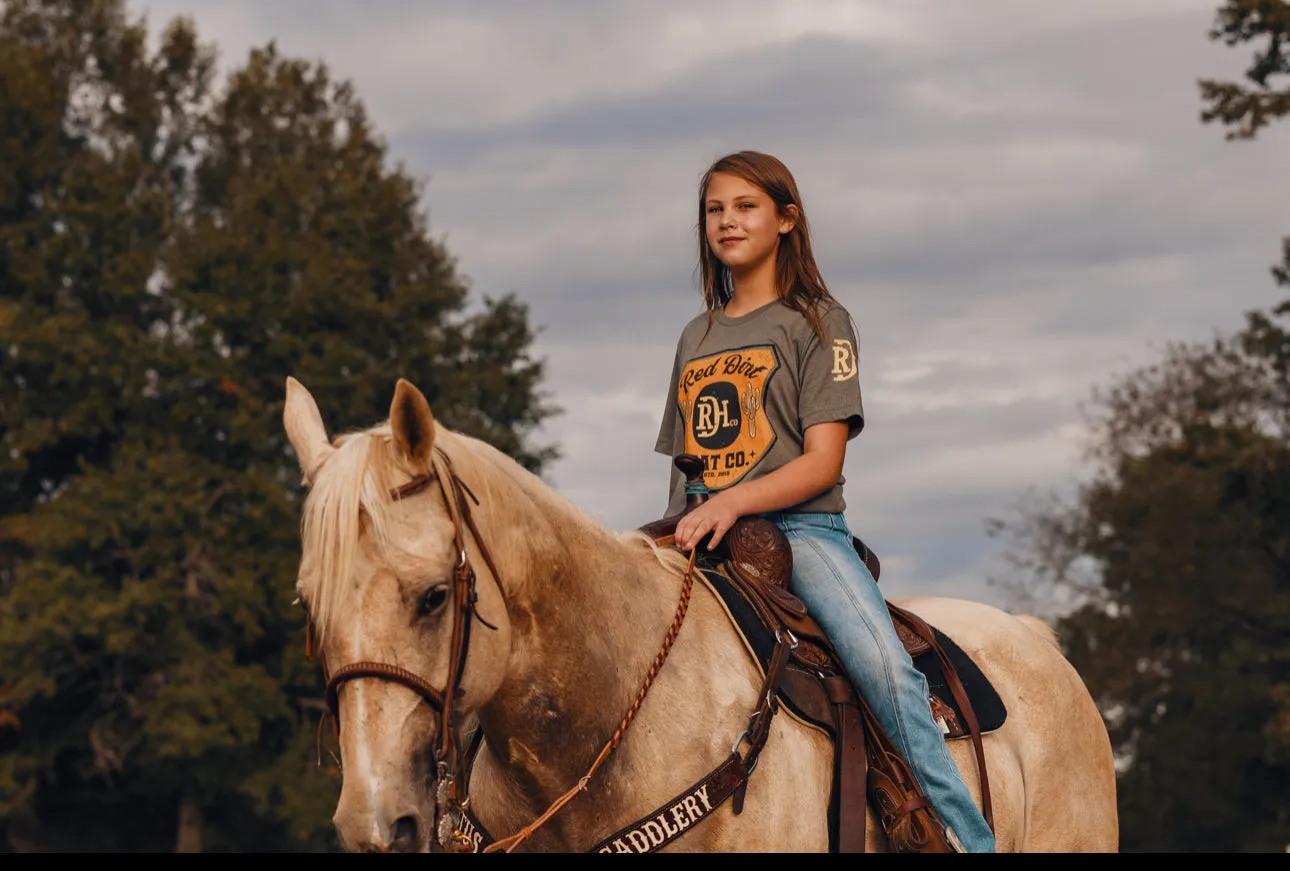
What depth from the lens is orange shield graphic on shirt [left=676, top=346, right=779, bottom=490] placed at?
19.9ft

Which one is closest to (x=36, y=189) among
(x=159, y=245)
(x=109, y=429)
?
(x=159, y=245)

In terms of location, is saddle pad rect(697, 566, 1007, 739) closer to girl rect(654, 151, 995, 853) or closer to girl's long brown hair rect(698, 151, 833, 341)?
girl rect(654, 151, 995, 853)

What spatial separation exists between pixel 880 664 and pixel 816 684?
0.73 ft

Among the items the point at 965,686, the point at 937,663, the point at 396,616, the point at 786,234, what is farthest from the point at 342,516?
the point at 965,686

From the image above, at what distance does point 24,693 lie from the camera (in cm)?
3853

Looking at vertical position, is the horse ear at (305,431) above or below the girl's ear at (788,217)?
below

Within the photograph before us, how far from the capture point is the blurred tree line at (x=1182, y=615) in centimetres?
4544

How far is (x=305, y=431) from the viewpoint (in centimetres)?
520

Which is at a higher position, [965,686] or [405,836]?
[965,686]

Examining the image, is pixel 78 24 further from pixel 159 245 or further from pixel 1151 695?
pixel 1151 695

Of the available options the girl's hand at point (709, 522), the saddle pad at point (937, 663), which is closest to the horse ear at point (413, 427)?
the girl's hand at point (709, 522)

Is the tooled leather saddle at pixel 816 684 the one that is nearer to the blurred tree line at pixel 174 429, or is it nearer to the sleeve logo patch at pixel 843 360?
the sleeve logo patch at pixel 843 360

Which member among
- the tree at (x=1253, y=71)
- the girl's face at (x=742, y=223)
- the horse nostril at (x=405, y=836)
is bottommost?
the horse nostril at (x=405, y=836)

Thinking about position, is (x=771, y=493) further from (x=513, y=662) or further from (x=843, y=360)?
(x=513, y=662)
